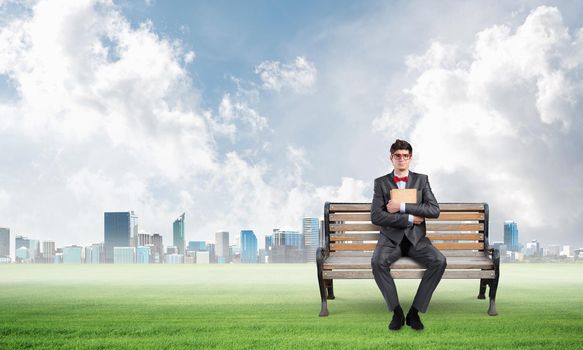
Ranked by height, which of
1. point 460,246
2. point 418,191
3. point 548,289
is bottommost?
point 548,289

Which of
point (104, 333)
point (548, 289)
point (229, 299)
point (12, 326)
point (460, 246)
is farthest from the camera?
point (548, 289)

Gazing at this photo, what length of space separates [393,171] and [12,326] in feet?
16.4

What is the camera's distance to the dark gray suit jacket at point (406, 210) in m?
7.54

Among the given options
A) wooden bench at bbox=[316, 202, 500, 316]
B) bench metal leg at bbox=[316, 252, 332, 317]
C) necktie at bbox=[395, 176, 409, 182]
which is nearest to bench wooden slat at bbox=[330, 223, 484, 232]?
wooden bench at bbox=[316, 202, 500, 316]

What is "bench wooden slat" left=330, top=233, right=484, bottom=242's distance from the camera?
8664 millimetres

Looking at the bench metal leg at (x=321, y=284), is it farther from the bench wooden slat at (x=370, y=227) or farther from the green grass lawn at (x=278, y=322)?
the bench wooden slat at (x=370, y=227)

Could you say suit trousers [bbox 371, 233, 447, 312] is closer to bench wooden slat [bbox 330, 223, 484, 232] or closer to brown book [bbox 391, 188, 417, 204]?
brown book [bbox 391, 188, 417, 204]

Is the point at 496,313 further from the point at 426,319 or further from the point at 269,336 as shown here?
the point at 269,336

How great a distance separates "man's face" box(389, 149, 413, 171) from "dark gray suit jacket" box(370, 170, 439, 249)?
17cm

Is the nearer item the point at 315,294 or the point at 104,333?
the point at 104,333

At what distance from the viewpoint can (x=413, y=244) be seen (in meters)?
7.60

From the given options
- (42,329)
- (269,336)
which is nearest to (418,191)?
(269,336)

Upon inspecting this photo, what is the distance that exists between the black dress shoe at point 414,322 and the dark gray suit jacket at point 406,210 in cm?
102

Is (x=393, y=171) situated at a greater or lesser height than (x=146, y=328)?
greater
